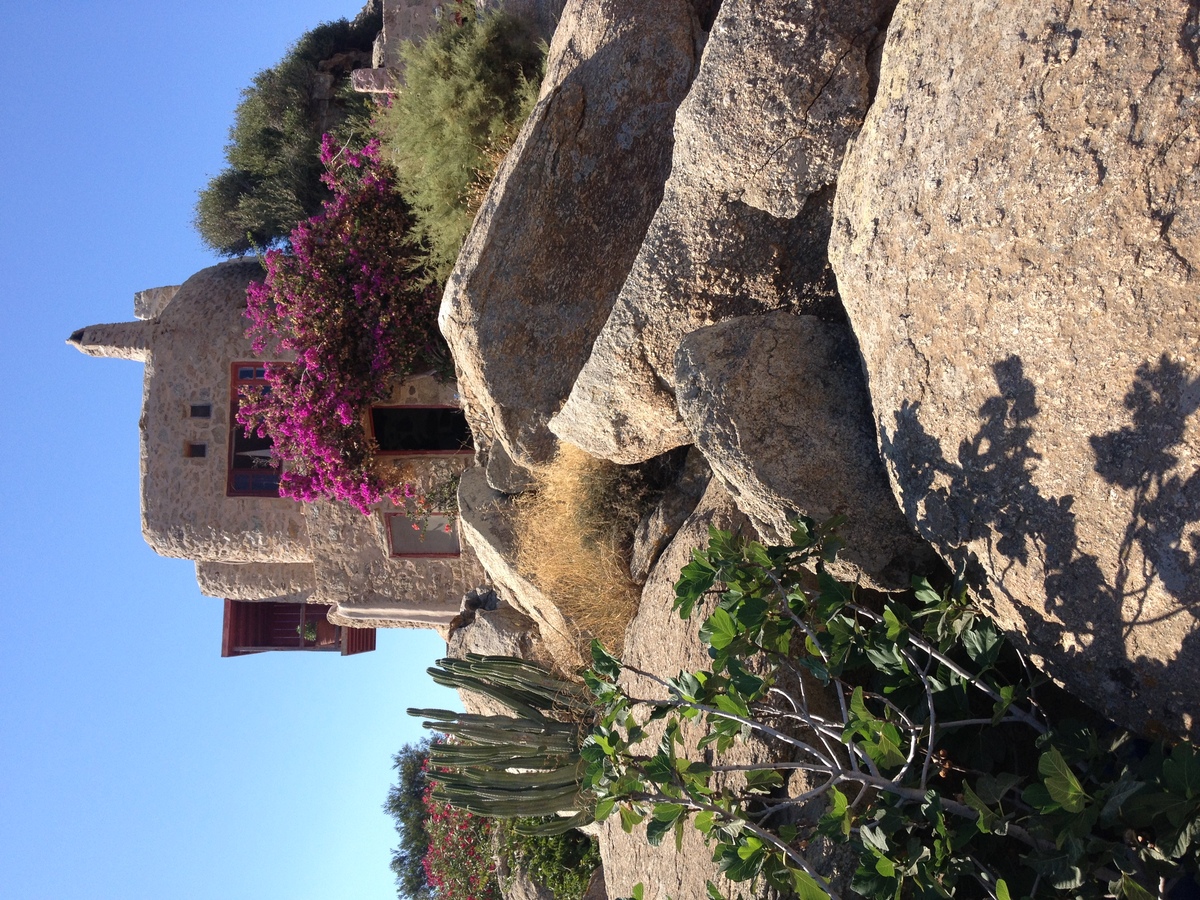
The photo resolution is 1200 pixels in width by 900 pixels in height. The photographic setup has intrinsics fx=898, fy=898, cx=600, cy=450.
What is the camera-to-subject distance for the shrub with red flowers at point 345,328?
26.3 ft

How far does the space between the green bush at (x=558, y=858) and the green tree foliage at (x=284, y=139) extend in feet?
28.3

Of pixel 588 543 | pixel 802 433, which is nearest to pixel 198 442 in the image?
pixel 588 543

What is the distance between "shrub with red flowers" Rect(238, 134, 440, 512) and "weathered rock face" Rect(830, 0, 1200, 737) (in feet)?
18.2

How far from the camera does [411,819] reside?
18656 millimetres

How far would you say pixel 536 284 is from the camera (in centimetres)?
573

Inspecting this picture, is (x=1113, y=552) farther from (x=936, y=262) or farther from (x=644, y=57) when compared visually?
(x=644, y=57)

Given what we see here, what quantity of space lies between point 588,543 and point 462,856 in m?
7.74

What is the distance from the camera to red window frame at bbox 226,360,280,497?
8.99 m

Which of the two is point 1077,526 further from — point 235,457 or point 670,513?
point 235,457

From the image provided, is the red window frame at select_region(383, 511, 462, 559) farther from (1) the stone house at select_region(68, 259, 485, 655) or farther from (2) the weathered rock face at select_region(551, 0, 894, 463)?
(2) the weathered rock face at select_region(551, 0, 894, 463)

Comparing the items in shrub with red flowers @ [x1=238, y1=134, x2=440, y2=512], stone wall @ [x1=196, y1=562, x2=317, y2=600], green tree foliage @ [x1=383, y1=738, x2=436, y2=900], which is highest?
shrub with red flowers @ [x1=238, y1=134, x2=440, y2=512]

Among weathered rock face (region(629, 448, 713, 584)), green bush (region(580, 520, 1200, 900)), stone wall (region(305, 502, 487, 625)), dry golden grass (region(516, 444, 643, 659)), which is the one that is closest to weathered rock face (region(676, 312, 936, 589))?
green bush (region(580, 520, 1200, 900))

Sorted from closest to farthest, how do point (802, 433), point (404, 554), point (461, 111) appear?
1. point (802, 433)
2. point (461, 111)
3. point (404, 554)

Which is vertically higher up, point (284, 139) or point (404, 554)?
point (284, 139)
